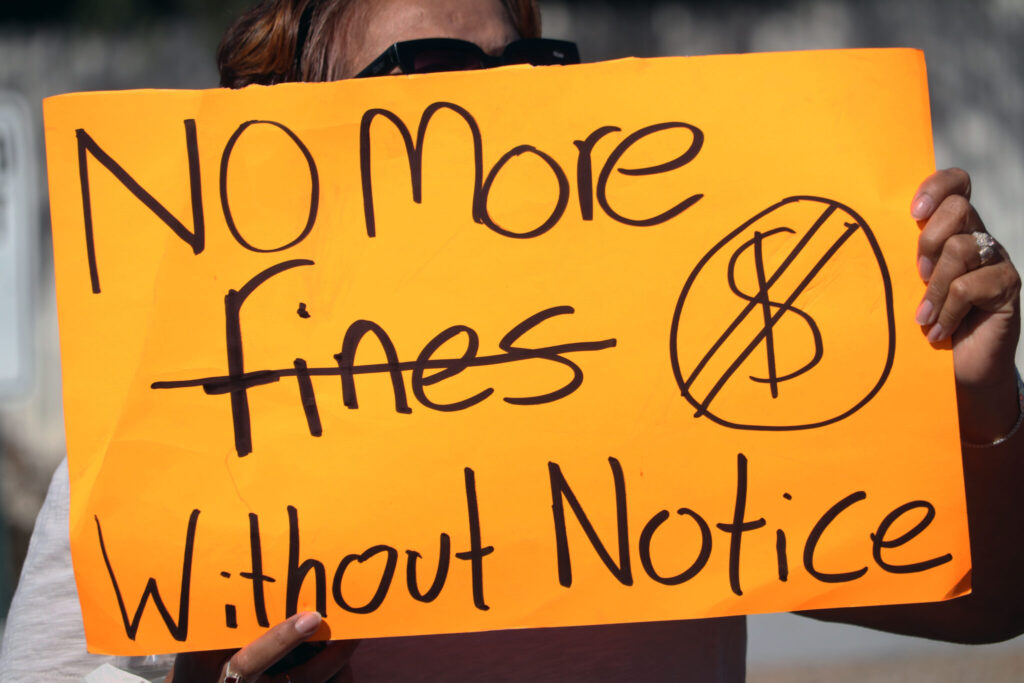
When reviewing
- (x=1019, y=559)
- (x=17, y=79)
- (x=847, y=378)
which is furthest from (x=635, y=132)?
(x=17, y=79)

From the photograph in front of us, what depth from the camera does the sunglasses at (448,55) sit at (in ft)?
3.58

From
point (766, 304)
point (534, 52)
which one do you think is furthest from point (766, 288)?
point (534, 52)

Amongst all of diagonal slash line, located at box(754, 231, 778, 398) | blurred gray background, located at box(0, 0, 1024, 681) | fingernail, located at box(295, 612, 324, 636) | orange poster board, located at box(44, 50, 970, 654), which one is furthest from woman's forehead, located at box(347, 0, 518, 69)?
blurred gray background, located at box(0, 0, 1024, 681)

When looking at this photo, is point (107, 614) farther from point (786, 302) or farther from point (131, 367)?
point (786, 302)

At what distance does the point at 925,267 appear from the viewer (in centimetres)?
94

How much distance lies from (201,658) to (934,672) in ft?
9.26

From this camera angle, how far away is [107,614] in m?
0.94

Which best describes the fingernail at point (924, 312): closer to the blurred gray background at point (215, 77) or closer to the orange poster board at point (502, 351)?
the orange poster board at point (502, 351)

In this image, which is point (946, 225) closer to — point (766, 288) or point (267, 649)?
point (766, 288)

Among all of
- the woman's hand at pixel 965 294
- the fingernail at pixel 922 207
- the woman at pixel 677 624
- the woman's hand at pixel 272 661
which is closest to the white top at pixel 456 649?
the woman at pixel 677 624

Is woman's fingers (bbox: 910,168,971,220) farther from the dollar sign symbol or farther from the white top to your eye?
the white top

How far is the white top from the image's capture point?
1.07 metres

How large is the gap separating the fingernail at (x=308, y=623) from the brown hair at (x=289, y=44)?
76cm

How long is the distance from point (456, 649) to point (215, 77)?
2218mm
